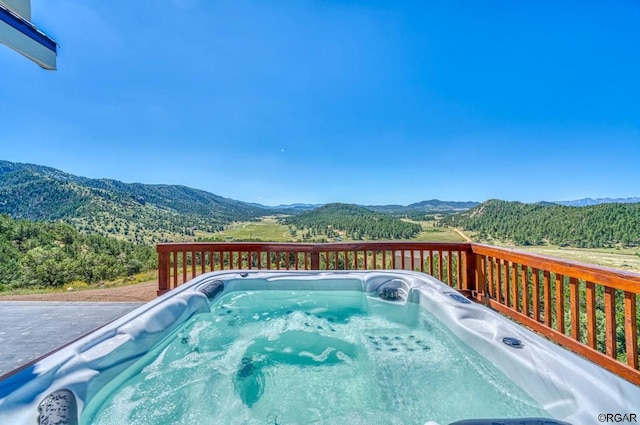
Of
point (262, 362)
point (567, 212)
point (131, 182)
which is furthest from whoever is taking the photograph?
point (131, 182)

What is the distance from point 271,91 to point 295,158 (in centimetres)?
691

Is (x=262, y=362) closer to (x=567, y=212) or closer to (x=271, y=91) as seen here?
(x=271, y=91)

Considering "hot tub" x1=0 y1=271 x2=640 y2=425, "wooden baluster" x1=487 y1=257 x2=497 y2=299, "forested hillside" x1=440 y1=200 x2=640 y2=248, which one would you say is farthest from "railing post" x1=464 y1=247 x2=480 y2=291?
"forested hillside" x1=440 y1=200 x2=640 y2=248

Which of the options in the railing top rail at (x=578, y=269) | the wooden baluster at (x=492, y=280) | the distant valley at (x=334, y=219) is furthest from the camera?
the distant valley at (x=334, y=219)

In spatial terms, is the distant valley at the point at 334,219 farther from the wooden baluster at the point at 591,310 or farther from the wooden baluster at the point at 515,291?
the wooden baluster at the point at 591,310

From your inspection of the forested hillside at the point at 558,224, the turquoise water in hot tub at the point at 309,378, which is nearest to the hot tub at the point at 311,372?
the turquoise water in hot tub at the point at 309,378

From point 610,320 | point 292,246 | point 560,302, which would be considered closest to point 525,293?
point 560,302

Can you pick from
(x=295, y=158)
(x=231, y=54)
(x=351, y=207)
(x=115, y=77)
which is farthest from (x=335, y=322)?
(x=351, y=207)

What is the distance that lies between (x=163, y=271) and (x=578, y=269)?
4.22 metres

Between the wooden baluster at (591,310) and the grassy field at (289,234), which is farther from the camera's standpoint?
the grassy field at (289,234)

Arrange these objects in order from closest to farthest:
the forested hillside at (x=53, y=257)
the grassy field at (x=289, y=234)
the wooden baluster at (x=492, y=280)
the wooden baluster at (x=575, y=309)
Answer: the wooden baluster at (x=575, y=309), the wooden baluster at (x=492, y=280), the forested hillside at (x=53, y=257), the grassy field at (x=289, y=234)

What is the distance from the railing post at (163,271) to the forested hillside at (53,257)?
603cm

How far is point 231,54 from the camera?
5.62 metres

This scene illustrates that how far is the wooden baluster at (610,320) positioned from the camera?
5.89 ft
